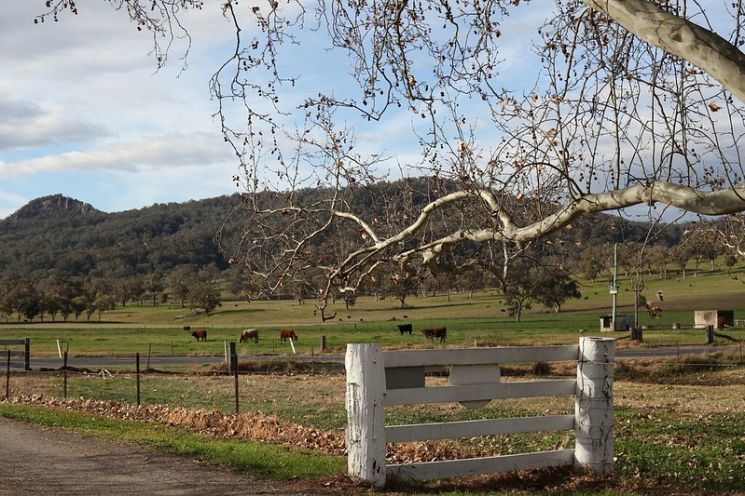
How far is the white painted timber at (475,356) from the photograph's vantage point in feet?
26.3

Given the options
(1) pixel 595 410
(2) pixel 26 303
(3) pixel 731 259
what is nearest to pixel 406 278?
(1) pixel 595 410

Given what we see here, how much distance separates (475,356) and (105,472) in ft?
12.9

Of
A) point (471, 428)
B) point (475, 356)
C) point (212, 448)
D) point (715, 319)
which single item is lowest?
point (715, 319)

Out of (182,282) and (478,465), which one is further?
(182,282)

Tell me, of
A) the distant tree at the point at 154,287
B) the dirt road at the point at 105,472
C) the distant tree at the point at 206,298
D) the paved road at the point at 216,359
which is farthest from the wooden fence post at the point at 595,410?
the distant tree at the point at 154,287

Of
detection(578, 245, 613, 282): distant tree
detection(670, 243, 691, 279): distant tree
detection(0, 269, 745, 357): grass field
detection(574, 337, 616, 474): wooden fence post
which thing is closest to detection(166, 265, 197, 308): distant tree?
detection(0, 269, 745, 357): grass field

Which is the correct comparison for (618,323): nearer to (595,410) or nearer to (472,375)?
(595,410)

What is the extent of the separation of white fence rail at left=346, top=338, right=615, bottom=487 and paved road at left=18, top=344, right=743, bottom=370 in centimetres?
2848

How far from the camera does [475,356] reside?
27.3 feet

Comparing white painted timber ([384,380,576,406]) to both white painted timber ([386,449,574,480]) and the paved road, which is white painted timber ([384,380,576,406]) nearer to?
white painted timber ([386,449,574,480])

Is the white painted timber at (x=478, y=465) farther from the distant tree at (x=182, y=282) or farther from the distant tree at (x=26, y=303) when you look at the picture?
the distant tree at (x=182, y=282)

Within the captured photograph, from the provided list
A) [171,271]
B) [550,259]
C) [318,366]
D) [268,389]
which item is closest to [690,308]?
[318,366]

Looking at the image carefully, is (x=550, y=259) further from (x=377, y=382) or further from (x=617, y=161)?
(x=377, y=382)

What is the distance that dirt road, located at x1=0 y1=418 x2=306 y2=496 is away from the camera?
314 inches
